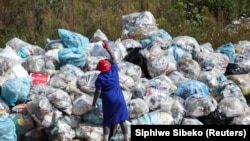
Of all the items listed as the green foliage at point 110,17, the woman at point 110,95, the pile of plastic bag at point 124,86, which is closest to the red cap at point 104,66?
the woman at point 110,95

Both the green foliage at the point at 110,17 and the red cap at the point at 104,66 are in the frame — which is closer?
the red cap at the point at 104,66

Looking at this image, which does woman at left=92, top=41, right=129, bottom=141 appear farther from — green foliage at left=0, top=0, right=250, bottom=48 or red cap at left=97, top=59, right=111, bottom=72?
green foliage at left=0, top=0, right=250, bottom=48

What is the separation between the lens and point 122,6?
10.3 meters

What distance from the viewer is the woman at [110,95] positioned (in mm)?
5246

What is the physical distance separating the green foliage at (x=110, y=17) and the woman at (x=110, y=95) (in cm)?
360

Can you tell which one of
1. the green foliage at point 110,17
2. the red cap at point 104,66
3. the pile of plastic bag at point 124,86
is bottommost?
the pile of plastic bag at point 124,86

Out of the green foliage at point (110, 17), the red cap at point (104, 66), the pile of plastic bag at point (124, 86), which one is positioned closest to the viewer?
the red cap at point (104, 66)

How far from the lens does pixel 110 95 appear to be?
5.25 metres

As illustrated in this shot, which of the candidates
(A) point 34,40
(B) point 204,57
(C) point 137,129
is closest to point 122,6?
(A) point 34,40

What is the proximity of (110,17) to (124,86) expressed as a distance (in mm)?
3727

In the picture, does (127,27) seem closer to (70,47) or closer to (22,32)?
(70,47)

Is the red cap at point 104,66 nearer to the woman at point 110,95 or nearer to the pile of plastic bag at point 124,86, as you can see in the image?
the woman at point 110,95

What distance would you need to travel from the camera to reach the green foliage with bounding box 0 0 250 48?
30.0ft

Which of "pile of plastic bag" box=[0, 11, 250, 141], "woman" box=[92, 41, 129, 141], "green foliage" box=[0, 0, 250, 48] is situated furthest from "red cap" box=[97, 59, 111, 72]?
"green foliage" box=[0, 0, 250, 48]
